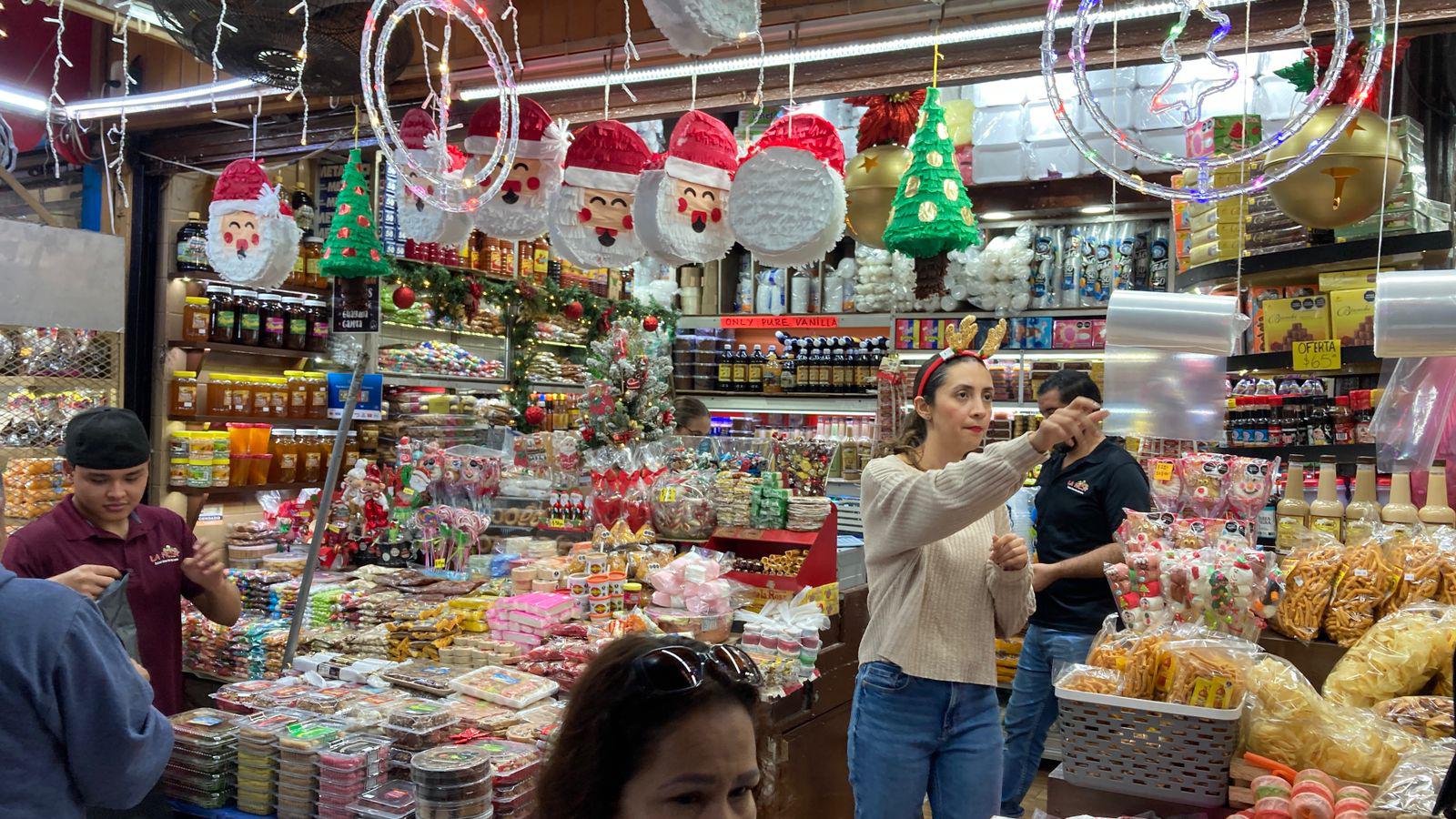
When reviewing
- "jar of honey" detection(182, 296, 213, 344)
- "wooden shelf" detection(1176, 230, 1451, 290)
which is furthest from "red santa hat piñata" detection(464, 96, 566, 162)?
"jar of honey" detection(182, 296, 213, 344)

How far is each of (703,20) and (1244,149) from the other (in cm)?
102

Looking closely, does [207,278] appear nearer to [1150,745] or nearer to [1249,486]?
[1249,486]

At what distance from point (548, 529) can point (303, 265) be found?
143 inches

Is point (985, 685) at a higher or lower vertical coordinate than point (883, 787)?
higher

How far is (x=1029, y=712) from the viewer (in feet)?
11.9

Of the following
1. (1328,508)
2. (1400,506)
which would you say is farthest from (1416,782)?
(1328,508)

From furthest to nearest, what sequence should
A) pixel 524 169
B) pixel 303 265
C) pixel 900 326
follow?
pixel 900 326 < pixel 303 265 < pixel 524 169

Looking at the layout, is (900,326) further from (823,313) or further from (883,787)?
(883,787)

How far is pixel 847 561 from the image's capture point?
406 cm

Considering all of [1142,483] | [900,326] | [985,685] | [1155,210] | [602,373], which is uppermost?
[1155,210]

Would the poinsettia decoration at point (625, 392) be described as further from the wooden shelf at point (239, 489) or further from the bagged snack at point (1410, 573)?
the bagged snack at point (1410, 573)

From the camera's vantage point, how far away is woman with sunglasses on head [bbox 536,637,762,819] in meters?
1.11

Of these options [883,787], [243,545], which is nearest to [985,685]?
[883,787]

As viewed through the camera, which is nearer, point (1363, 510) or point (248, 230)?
point (1363, 510)
